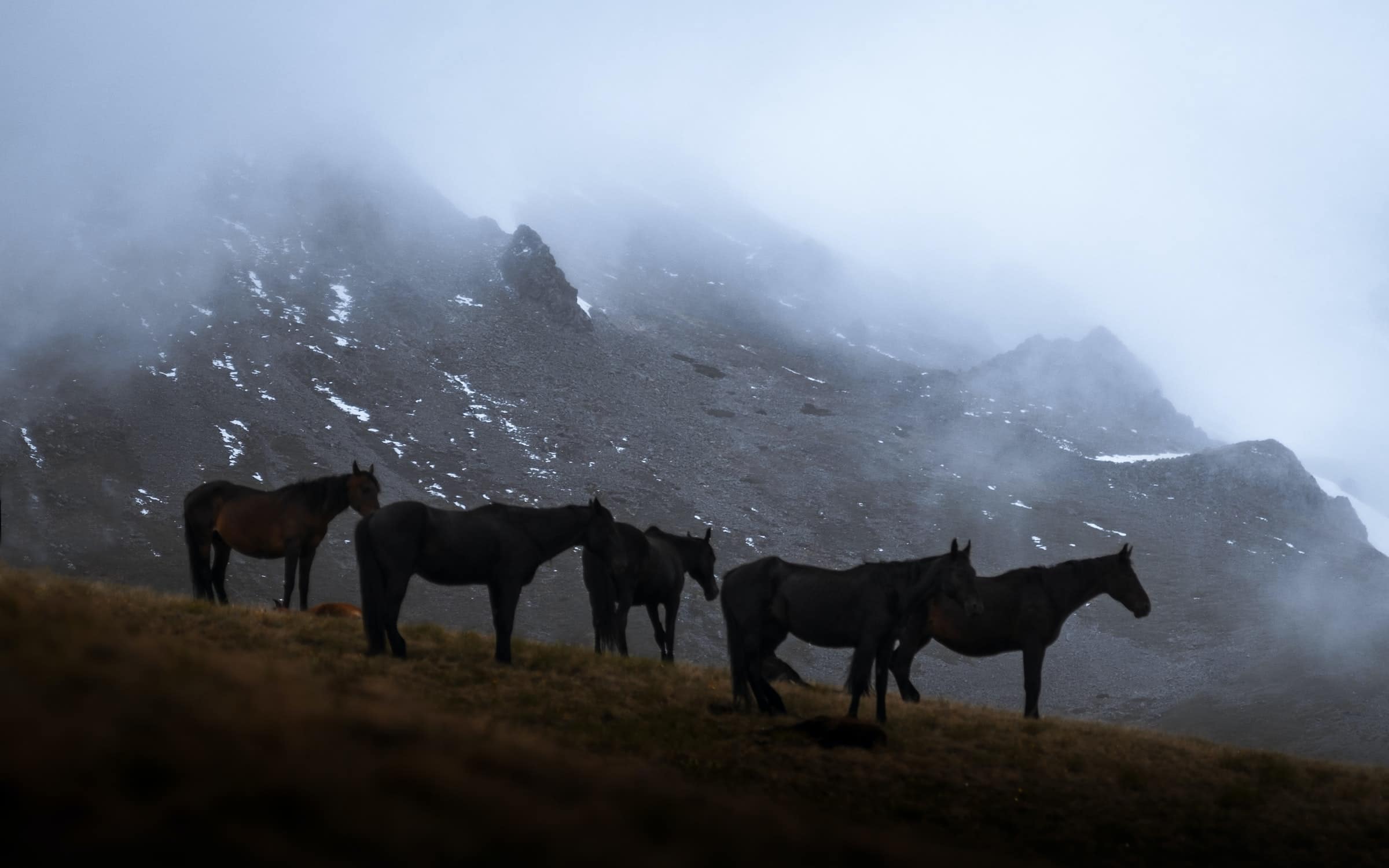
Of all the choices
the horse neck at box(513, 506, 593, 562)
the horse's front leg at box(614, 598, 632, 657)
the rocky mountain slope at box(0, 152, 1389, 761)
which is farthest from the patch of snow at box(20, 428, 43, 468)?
the horse neck at box(513, 506, 593, 562)

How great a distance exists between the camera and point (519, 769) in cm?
706

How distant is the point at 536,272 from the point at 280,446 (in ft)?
228

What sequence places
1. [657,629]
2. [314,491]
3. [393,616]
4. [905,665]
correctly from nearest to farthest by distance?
[393,616], [314,491], [905,665], [657,629]

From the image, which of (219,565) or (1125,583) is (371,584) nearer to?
(219,565)

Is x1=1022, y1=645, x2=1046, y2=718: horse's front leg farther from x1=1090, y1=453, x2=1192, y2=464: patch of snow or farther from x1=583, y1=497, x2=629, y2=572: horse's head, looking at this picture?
x1=1090, y1=453, x2=1192, y2=464: patch of snow

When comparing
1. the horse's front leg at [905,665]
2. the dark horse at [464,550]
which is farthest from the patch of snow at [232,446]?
the horse's front leg at [905,665]

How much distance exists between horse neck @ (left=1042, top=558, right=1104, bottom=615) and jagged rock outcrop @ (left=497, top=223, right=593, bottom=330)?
128 metres

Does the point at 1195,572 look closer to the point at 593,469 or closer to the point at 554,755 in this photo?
the point at 593,469

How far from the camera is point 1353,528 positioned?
153m

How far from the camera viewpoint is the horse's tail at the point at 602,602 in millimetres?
22359

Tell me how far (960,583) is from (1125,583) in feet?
24.6

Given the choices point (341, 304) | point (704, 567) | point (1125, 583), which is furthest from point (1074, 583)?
point (341, 304)

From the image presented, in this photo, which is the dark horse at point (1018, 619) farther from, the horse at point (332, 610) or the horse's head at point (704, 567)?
the horse at point (332, 610)

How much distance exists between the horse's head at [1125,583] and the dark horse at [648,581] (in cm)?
887
